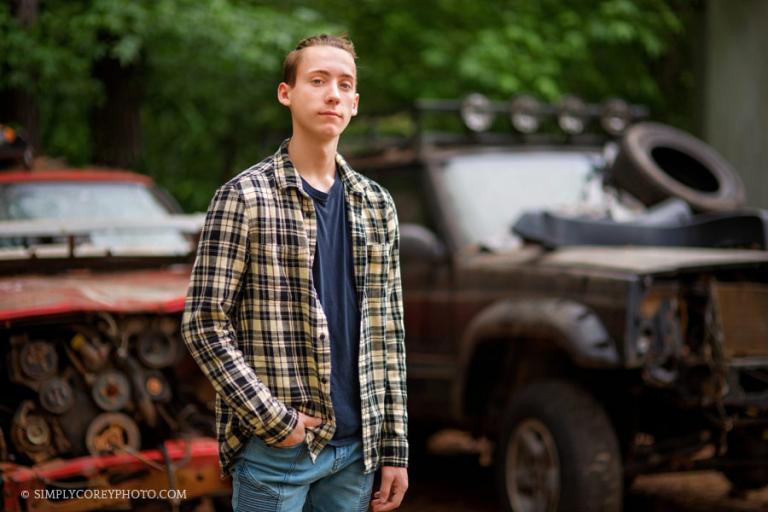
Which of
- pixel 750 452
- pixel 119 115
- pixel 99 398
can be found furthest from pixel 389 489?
pixel 119 115

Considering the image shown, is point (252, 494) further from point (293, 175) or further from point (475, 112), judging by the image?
point (475, 112)

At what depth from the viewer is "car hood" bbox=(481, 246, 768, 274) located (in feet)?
17.3

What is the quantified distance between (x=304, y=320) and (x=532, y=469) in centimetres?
295

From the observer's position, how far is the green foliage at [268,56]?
10.1m

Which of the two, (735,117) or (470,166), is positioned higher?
(735,117)

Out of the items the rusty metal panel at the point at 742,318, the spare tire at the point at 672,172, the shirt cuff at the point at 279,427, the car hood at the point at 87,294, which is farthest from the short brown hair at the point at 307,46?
the spare tire at the point at 672,172

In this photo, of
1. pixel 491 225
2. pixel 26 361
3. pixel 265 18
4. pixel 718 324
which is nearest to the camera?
pixel 26 361

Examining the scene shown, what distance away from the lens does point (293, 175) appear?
2.88m

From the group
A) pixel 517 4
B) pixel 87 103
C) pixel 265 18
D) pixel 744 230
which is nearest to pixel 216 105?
pixel 87 103

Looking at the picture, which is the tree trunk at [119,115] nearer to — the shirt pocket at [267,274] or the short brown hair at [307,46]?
the short brown hair at [307,46]

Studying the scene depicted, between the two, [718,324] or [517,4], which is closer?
[718,324]

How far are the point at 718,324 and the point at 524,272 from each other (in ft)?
3.74

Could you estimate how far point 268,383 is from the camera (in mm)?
2771

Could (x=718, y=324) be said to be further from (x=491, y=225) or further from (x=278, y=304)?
(x=278, y=304)
